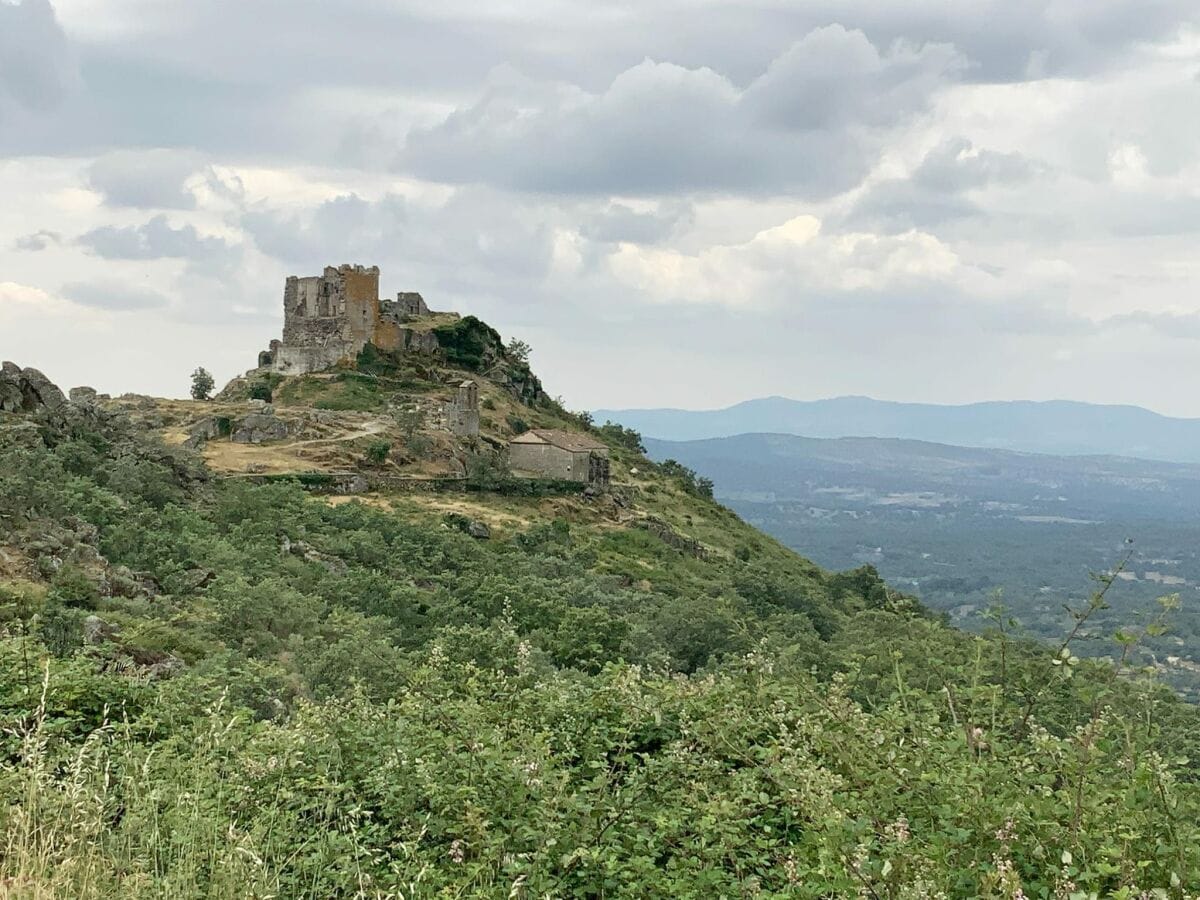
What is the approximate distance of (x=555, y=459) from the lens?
58969 millimetres

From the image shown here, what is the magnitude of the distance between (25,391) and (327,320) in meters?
44.1

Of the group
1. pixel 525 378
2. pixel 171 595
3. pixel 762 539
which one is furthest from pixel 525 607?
pixel 525 378

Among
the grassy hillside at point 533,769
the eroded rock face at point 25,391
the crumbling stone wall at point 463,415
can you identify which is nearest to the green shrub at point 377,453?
the crumbling stone wall at point 463,415

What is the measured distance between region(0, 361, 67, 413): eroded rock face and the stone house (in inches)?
1300

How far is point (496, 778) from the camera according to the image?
6.59 meters

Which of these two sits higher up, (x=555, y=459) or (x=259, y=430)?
(x=259, y=430)

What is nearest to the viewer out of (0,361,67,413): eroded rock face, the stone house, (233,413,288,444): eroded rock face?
(0,361,67,413): eroded rock face

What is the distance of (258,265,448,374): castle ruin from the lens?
68.5m

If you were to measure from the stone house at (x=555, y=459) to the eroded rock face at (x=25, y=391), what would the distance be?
108 feet

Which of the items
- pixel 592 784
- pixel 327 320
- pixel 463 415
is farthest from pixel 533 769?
pixel 327 320

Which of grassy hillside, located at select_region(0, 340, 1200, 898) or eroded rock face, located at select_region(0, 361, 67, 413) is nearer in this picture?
grassy hillside, located at select_region(0, 340, 1200, 898)

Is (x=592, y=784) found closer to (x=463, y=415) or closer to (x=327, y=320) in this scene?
(x=463, y=415)

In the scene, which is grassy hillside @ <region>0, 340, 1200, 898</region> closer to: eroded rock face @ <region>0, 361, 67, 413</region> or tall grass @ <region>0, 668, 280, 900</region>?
tall grass @ <region>0, 668, 280, 900</region>

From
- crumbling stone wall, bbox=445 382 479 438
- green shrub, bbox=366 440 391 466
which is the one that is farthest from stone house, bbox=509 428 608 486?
green shrub, bbox=366 440 391 466
